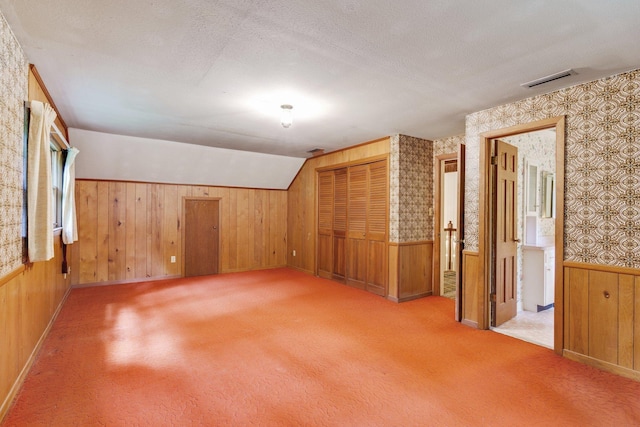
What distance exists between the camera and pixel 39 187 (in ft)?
7.75

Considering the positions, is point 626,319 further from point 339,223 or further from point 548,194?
point 339,223

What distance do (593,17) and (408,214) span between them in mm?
2969

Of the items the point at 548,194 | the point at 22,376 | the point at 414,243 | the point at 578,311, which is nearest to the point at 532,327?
the point at 578,311

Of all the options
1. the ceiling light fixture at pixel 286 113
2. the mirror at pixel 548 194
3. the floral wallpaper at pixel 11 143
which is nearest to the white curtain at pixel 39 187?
the floral wallpaper at pixel 11 143

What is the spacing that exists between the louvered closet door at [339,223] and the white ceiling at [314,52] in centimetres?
194

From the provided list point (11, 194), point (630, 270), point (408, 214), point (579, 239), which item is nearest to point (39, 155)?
point (11, 194)

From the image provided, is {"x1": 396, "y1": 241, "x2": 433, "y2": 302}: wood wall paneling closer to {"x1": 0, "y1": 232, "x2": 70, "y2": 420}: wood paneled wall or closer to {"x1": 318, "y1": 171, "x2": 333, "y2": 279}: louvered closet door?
{"x1": 318, "y1": 171, "x2": 333, "y2": 279}: louvered closet door

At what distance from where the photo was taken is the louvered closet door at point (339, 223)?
5.27 meters

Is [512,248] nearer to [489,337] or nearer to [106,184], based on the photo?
[489,337]

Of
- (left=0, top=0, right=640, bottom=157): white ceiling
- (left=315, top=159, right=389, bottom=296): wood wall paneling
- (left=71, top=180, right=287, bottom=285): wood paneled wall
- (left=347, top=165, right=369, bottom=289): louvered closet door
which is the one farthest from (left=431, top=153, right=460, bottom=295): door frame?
(left=71, top=180, right=287, bottom=285): wood paneled wall

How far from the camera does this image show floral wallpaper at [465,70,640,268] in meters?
2.35

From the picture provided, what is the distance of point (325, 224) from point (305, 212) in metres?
0.73

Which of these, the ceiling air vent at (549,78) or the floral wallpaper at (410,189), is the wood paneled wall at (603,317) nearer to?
the ceiling air vent at (549,78)

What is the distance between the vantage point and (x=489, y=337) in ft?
10.2
